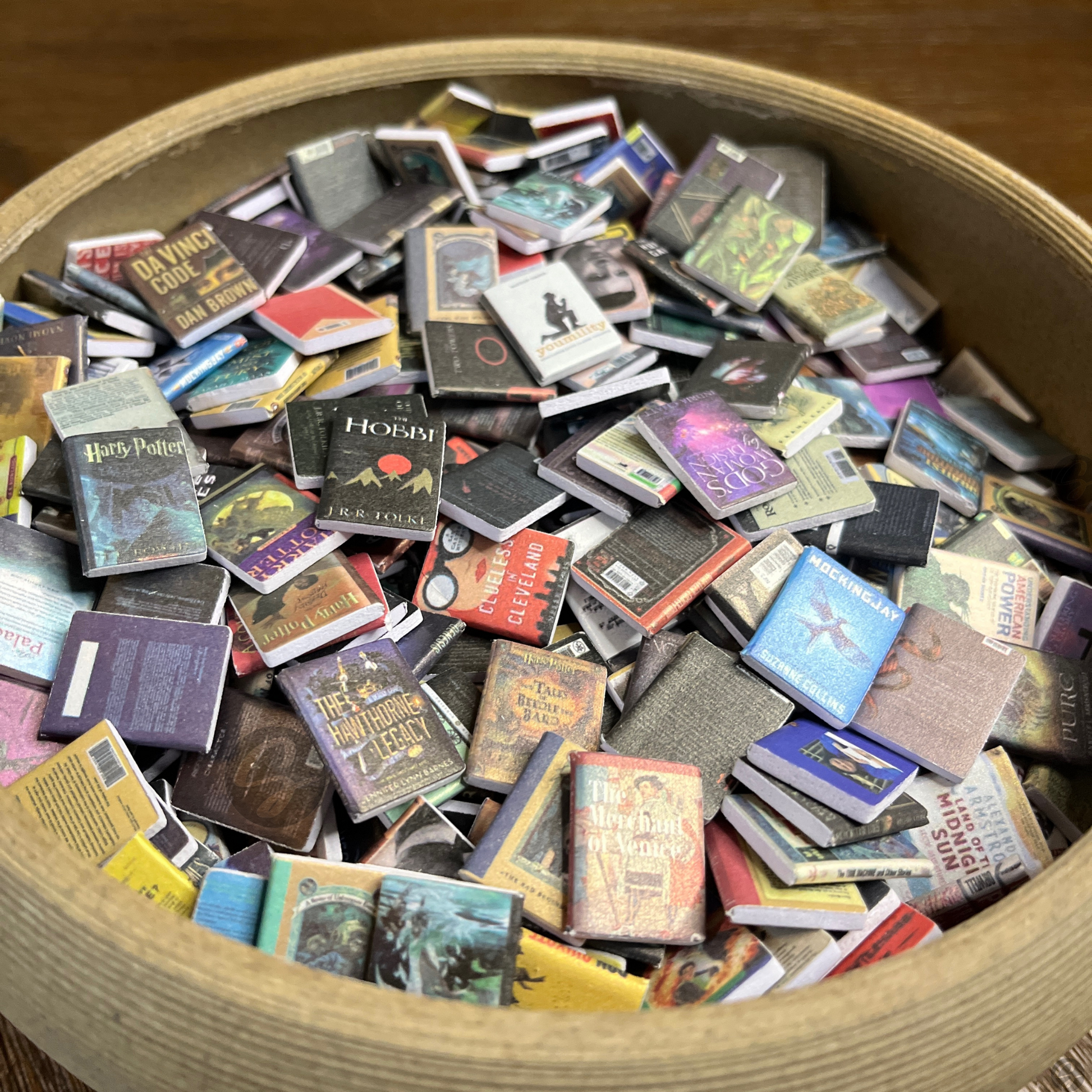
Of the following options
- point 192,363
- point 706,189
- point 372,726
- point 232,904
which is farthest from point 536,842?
point 706,189

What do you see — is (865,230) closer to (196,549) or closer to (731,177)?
(731,177)

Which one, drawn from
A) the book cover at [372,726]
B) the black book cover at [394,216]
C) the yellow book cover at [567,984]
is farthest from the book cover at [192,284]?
the yellow book cover at [567,984]

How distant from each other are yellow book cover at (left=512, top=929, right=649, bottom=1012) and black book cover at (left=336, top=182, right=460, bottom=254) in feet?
4.33

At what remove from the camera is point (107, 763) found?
131 centimetres

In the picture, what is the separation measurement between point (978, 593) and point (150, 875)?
132 cm

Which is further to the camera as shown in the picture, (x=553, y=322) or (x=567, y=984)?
(x=553, y=322)

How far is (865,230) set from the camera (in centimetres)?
221

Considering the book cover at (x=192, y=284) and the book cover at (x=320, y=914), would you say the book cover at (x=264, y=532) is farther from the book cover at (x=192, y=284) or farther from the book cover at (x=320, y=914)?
the book cover at (x=320, y=914)

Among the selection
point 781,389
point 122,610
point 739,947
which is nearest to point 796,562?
point 781,389

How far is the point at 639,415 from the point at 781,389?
0.90 feet

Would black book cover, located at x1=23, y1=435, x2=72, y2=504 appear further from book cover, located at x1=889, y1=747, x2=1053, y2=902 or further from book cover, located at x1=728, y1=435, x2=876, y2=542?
book cover, located at x1=889, y1=747, x2=1053, y2=902

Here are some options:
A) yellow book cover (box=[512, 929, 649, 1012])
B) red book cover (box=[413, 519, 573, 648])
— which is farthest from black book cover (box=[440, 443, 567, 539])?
Answer: yellow book cover (box=[512, 929, 649, 1012])

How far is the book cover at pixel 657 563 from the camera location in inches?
59.4

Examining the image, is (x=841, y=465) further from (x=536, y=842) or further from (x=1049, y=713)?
(x=536, y=842)
